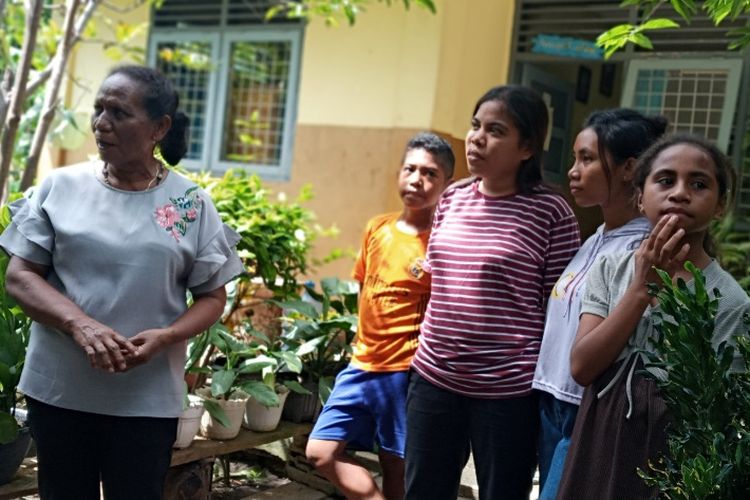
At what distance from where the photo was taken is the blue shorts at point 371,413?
3344 millimetres

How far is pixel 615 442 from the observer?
2119 mm

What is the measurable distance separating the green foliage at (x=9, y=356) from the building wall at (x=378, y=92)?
400cm

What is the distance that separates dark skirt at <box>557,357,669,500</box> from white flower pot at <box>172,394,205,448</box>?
70.6 inches

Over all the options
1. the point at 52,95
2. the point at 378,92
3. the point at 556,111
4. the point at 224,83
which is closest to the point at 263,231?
the point at 52,95

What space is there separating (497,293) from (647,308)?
616 mm

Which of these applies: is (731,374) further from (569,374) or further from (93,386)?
(93,386)

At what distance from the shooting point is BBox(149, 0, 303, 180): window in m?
8.14

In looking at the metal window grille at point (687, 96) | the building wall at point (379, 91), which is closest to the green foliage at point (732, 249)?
the metal window grille at point (687, 96)

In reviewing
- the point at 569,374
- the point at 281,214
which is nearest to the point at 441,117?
the point at 281,214

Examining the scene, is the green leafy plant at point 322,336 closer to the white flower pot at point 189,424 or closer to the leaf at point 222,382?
the leaf at point 222,382

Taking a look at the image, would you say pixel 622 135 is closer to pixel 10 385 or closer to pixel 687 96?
pixel 10 385

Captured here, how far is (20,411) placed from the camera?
3467 millimetres

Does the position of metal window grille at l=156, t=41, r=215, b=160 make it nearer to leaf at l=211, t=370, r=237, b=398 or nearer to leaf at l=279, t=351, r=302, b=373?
leaf at l=279, t=351, r=302, b=373

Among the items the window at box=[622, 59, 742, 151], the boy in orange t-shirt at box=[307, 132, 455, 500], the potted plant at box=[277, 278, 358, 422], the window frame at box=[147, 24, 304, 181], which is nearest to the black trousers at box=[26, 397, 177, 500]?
the boy in orange t-shirt at box=[307, 132, 455, 500]
